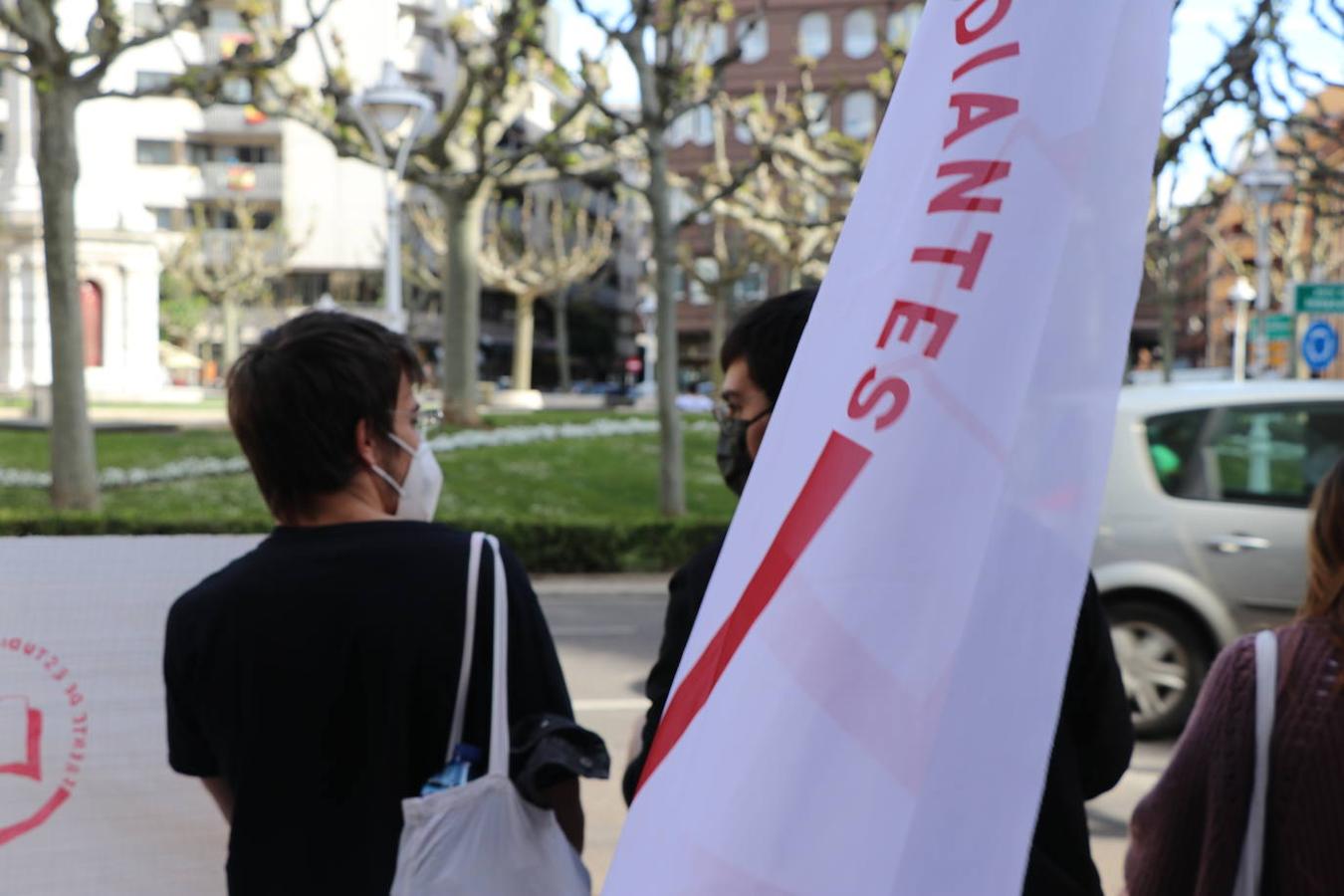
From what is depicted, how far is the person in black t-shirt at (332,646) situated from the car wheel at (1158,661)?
563cm

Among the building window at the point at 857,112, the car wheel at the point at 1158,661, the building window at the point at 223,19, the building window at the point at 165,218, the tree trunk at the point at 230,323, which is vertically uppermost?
the building window at the point at 223,19

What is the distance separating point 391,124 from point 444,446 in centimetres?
448

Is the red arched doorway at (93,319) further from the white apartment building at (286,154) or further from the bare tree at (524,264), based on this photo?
the white apartment building at (286,154)

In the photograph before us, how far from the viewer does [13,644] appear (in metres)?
2.43

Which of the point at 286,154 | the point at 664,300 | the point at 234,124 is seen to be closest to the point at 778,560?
the point at 664,300

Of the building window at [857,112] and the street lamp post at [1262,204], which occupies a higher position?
the building window at [857,112]

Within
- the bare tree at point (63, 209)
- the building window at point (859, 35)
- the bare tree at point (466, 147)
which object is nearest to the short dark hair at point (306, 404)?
the bare tree at point (63, 209)

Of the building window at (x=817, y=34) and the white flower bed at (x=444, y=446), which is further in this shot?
the building window at (x=817, y=34)

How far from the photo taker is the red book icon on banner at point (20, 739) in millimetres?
2391

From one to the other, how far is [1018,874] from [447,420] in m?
23.4

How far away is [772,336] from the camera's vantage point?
82.7 inches

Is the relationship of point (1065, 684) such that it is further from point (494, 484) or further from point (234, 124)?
point (234, 124)

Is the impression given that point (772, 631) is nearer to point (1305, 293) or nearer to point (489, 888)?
point (489, 888)

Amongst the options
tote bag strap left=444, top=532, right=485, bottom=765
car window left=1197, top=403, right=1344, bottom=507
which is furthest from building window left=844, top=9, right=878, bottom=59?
tote bag strap left=444, top=532, right=485, bottom=765
